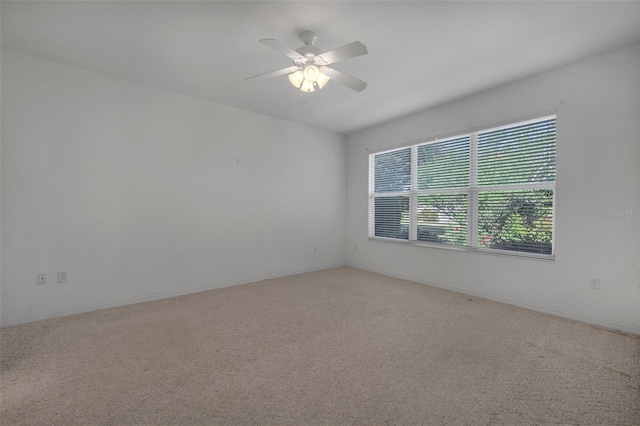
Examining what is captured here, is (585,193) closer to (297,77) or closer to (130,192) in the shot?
(297,77)

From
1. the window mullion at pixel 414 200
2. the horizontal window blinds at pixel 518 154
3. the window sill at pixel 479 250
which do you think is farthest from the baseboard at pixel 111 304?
the horizontal window blinds at pixel 518 154

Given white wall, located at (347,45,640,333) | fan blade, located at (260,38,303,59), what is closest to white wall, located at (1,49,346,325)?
fan blade, located at (260,38,303,59)

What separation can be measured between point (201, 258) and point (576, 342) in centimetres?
415

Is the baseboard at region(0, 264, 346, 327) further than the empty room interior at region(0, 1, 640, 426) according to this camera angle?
Yes

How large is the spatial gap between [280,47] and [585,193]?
10.7 feet

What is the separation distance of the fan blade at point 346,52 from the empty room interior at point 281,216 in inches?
1.1

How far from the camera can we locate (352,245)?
5445mm

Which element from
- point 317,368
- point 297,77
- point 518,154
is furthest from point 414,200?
point 317,368

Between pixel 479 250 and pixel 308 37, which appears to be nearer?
pixel 308 37

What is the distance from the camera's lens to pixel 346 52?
2.03 m

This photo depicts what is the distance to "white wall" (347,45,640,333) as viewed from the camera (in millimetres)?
2535

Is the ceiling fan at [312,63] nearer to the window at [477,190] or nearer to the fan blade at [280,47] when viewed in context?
the fan blade at [280,47]

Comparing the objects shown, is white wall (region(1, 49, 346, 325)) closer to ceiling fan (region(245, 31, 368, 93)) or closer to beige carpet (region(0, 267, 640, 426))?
beige carpet (region(0, 267, 640, 426))

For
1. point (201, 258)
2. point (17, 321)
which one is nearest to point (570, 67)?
point (201, 258)
